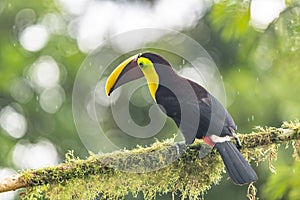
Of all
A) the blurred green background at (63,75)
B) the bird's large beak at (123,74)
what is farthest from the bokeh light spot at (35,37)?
the bird's large beak at (123,74)

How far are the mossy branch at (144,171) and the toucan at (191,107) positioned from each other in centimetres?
10

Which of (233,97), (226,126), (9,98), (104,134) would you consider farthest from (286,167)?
(9,98)

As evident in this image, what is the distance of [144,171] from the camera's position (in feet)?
11.3

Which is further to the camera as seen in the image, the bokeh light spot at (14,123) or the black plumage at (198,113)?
the bokeh light spot at (14,123)

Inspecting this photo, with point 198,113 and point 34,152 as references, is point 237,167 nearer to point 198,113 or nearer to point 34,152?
point 198,113

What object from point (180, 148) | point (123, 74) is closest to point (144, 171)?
point (180, 148)

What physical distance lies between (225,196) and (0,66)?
3456mm

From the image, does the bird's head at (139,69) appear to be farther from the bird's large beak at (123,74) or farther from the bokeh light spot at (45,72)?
the bokeh light spot at (45,72)

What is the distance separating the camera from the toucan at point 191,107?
3.39 metres

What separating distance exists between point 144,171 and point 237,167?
45 cm

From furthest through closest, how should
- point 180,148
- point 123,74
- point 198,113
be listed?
point 123,74
point 198,113
point 180,148

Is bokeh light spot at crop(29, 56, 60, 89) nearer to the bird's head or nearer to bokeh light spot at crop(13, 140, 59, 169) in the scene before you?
bokeh light spot at crop(13, 140, 59, 169)

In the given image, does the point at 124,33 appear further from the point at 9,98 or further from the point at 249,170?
the point at 249,170

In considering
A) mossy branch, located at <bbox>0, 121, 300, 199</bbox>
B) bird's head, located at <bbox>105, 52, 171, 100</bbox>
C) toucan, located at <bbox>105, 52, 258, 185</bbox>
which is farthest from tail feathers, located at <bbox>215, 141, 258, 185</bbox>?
bird's head, located at <bbox>105, 52, 171, 100</bbox>
